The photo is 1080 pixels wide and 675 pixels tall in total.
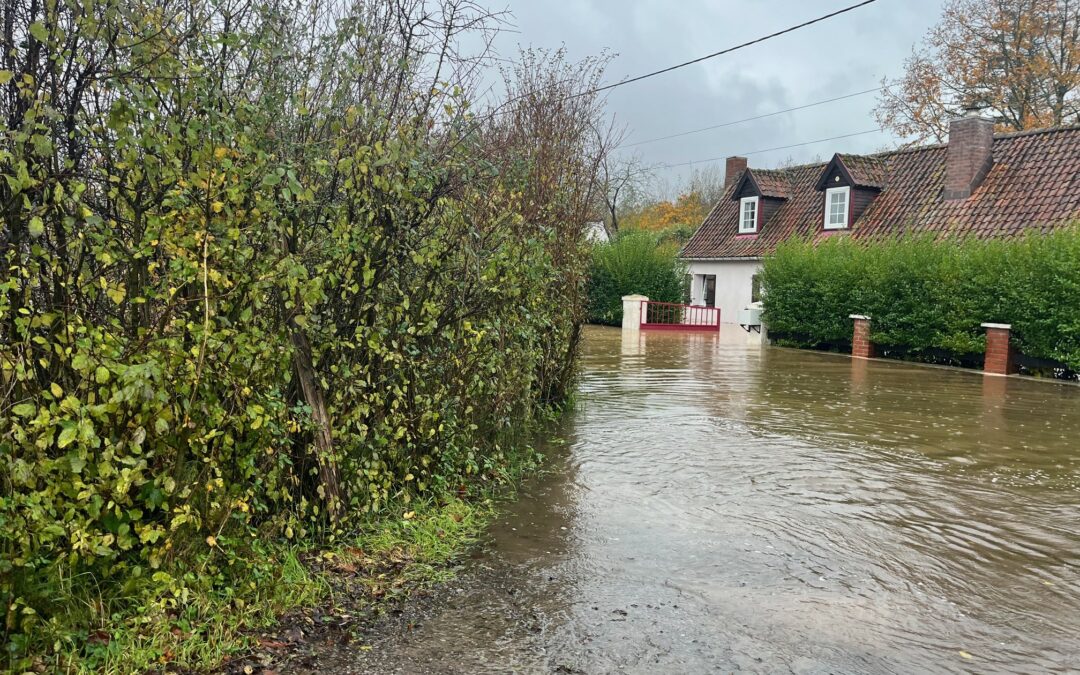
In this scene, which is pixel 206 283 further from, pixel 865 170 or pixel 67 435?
pixel 865 170

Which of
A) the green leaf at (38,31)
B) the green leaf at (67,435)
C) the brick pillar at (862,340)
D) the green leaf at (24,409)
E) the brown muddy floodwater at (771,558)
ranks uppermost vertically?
the green leaf at (38,31)

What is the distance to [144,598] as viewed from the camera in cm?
381

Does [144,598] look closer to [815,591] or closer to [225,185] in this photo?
[225,185]

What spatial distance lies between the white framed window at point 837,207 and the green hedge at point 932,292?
3.83 metres

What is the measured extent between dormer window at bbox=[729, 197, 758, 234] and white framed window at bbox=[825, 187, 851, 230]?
375cm

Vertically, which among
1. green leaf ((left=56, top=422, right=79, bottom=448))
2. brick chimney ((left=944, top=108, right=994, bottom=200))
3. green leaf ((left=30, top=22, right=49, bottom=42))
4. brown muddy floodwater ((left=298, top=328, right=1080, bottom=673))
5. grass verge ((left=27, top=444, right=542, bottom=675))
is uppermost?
brick chimney ((left=944, top=108, right=994, bottom=200))

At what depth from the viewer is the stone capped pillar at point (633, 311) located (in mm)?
29750

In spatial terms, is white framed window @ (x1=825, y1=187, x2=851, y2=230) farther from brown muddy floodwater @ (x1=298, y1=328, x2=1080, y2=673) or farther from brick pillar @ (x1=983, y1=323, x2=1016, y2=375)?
brown muddy floodwater @ (x1=298, y1=328, x2=1080, y2=673)

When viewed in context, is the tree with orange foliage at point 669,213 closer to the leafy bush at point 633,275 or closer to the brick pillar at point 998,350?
the leafy bush at point 633,275

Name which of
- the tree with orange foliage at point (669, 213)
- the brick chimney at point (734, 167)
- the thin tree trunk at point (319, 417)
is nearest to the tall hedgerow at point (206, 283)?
the thin tree trunk at point (319, 417)

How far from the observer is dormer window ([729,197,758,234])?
3162cm

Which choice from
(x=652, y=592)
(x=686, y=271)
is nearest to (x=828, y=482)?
(x=652, y=592)

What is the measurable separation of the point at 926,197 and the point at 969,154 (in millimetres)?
1868

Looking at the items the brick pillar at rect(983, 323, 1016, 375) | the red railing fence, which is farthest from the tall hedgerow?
the red railing fence
